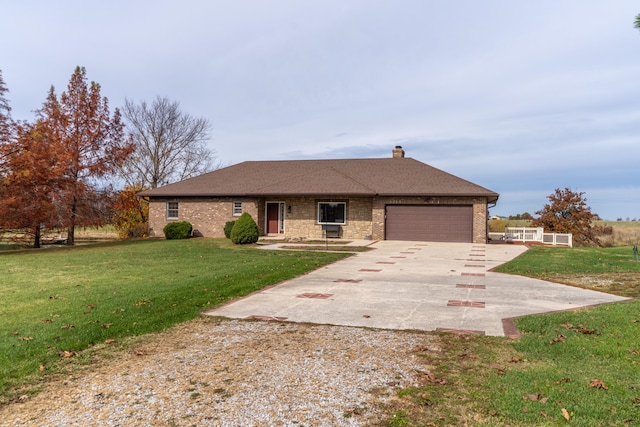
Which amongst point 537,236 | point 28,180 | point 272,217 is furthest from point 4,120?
point 537,236

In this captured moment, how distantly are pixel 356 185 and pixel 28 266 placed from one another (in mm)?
15983

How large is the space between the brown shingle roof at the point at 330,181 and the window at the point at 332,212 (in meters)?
1.19

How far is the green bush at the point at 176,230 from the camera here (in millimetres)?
23656

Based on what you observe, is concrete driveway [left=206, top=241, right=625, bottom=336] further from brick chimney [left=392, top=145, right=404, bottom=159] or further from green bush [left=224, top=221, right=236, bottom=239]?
brick chimney [left=392, top=145, right=404, bottom=159]

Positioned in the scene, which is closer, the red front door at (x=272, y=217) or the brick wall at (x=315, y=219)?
the brick wall at (x=315, y=219)

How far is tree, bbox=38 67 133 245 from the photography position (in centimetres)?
2264

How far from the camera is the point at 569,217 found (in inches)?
1152

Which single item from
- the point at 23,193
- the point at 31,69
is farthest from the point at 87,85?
the point at 31,69

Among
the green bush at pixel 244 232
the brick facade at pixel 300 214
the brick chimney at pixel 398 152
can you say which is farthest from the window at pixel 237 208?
the brick chimney at pixel 398 152

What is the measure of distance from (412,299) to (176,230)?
62.9ft

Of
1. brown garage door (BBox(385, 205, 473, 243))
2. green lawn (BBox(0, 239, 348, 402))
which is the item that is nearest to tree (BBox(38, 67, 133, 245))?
green lawn (BBox(0, 239, 348, 402))

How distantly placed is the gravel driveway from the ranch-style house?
1681 centimetres

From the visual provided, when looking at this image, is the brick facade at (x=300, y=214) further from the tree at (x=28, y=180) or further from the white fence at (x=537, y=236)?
the tree at (x=28, y=180)

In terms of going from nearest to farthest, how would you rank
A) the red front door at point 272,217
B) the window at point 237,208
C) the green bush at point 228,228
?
the green bush at point 228,228 → the window at point 237,208 → the red front door at point 272,217
